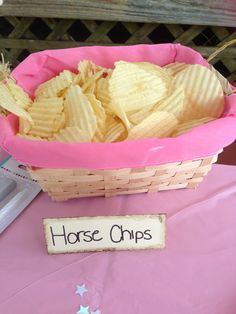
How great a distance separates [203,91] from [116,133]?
0.18m

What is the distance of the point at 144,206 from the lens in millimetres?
684

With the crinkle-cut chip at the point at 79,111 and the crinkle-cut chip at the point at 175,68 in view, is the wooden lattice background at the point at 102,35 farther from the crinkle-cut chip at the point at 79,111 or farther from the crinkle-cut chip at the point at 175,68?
the crinkle-cut chip at the point at 79,111

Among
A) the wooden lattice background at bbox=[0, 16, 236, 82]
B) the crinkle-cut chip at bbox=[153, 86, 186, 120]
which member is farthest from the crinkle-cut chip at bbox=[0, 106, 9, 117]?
the wooden lattice background at bbox=[0, 16, 236, 82]

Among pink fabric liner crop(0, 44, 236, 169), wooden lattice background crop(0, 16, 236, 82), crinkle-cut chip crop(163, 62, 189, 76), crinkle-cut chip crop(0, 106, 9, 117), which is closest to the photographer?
pink fabric liner crop(0, 44, 236, 169)

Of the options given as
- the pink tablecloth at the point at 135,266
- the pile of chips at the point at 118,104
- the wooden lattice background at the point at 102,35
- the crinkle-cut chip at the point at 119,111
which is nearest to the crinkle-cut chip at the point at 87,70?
the pile of chips at the point at 118,104

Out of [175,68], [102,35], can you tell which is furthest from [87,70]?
[102,35]

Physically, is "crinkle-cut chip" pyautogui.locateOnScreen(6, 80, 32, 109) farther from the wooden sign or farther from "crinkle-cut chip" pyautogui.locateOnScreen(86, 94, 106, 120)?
the wooden sign

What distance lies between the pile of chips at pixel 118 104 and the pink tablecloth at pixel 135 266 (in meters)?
0.12

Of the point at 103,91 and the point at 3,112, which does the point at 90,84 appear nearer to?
the point at 103,91

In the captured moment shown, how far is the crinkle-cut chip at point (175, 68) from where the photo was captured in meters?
0.77

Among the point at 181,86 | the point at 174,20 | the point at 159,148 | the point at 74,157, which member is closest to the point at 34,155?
the point at 74,157

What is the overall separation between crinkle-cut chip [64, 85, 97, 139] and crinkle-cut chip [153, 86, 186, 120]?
0.36ft

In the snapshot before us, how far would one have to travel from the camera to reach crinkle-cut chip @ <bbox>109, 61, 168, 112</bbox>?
667mm

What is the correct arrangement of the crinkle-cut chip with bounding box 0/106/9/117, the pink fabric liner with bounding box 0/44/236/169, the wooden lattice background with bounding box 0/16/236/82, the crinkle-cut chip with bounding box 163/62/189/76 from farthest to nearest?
the wooden lattice background with bounding box 0/16/236/82
the crinkle-cut chip with bounding box 163/62/189/76
the crinkle-cut chip with bounding box 0/106/9/117
the pink fabric liner with bounding box 0/44/236/169
